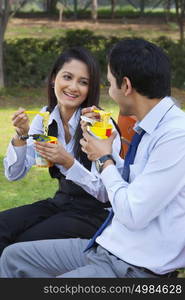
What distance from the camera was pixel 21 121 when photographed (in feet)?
11.0

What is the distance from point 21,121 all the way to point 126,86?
95cm

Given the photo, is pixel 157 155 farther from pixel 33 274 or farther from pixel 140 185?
pixel 33 274

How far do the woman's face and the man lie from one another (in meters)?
0.87

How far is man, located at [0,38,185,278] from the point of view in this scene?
244cm

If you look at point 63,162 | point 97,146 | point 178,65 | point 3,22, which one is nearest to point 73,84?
point 63,162

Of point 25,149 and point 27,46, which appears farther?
point 27,46

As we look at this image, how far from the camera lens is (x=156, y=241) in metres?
2.52

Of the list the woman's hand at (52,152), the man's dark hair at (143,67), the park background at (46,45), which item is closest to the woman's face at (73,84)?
the woman's hand at (52,152)

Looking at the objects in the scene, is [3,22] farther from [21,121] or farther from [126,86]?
[126,86]

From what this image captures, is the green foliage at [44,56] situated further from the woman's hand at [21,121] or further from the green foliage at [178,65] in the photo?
the woman's hand at [21,121]

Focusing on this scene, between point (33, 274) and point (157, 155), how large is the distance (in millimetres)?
876

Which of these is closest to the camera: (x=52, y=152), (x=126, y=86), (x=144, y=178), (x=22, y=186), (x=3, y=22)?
(x=144, y=178)

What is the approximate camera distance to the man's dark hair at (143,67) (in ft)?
8.24

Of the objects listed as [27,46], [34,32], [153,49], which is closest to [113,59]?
[153,49]
